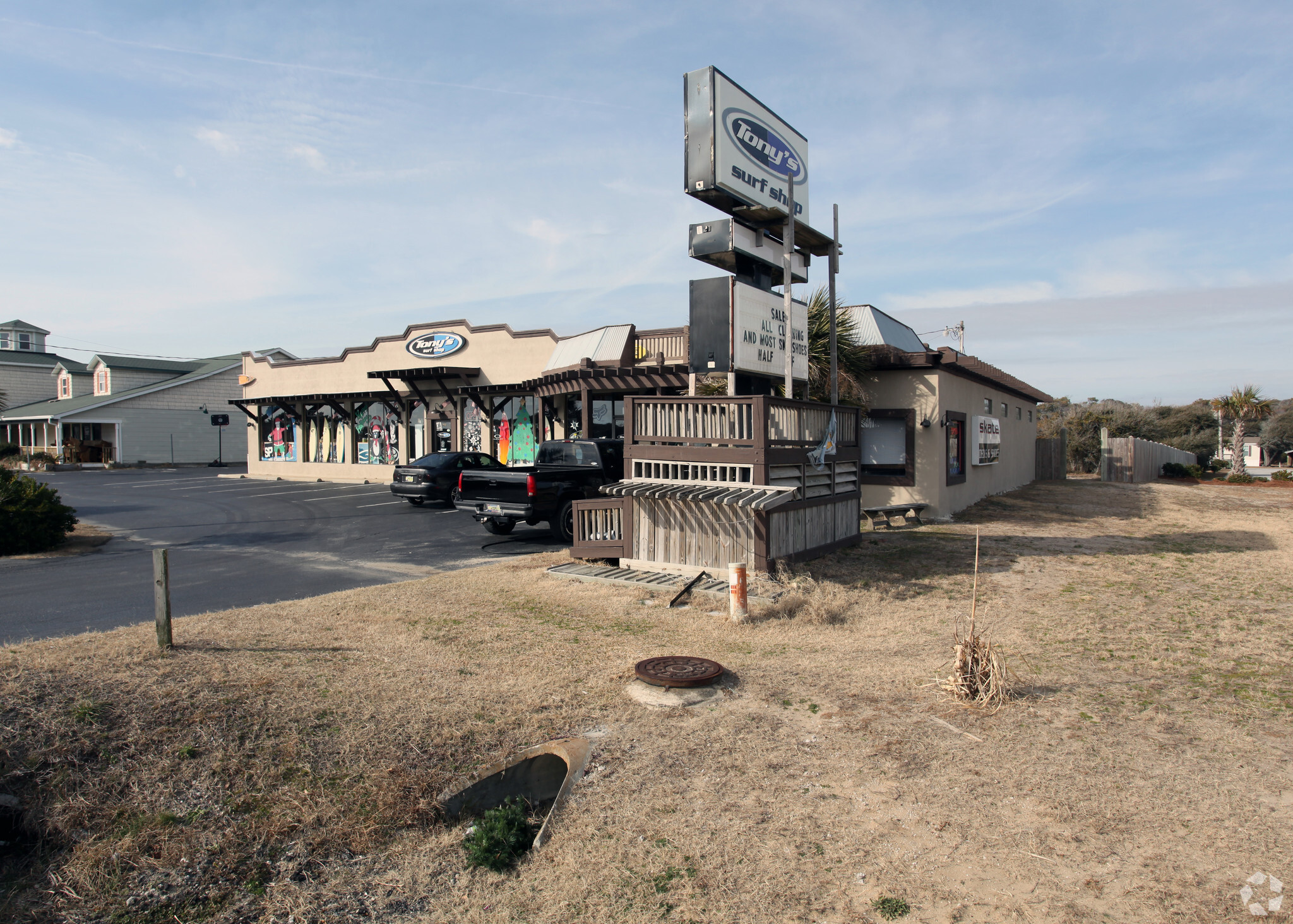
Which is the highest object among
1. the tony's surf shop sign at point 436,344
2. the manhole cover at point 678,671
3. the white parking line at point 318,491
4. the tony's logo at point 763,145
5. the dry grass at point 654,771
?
the tony's logo at point 763,145

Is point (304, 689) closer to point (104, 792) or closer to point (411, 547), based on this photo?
point (104, 792)

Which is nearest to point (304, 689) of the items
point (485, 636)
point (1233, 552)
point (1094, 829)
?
point (485, 636)

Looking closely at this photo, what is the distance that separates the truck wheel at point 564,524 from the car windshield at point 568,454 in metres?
0.99

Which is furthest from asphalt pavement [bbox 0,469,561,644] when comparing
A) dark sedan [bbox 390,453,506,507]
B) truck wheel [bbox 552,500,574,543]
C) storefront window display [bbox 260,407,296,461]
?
storefront window display [bbox 260,407,296,461]

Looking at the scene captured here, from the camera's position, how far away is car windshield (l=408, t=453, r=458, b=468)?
60.8 feet

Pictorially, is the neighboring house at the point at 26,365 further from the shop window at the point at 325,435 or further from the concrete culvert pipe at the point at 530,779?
the concrete culvert pipe at the point at 530,779

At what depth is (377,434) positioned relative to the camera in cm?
2873

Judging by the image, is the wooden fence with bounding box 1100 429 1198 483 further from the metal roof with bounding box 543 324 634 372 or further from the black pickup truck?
the black pickup truck

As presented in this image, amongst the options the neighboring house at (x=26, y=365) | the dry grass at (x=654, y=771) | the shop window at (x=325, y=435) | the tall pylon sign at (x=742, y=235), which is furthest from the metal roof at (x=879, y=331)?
the neighboring house at (x=26, y=365)

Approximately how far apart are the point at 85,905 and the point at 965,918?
3.92 m

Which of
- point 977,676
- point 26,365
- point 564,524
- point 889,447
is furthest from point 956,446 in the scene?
point 26,365

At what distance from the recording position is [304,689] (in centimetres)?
543

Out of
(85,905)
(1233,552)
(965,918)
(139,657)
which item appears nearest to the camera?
(965,918)

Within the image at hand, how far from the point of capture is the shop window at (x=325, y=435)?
3000 centimetres
